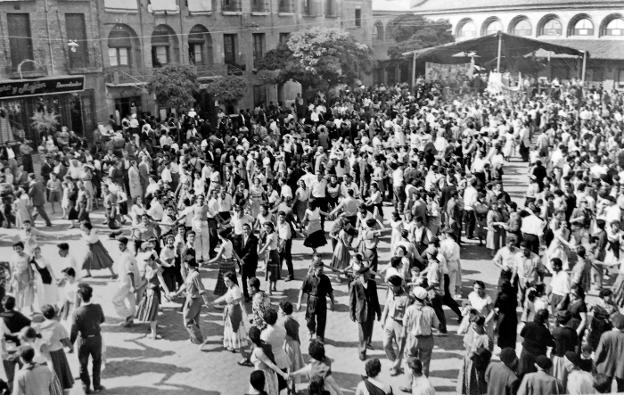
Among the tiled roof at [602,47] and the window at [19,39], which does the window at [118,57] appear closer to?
the window at [19,39]

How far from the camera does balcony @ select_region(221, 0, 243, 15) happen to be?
34.4 m

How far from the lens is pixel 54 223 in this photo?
1727 centimetres

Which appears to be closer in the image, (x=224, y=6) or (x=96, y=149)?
(x=96, y=149)

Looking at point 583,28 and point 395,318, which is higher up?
point 583,28

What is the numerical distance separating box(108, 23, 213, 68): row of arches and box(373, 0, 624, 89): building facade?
1911 centimetres

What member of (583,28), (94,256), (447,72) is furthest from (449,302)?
(583,28)

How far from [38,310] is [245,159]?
26.5 ft

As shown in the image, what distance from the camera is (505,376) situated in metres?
7.29

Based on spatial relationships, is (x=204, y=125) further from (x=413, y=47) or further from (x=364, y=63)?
(x=413, y=47)

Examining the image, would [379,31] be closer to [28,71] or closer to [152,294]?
[28,71]

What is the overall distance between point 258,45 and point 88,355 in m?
30.0

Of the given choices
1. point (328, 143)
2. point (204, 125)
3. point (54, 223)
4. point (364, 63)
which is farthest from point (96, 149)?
point (364, 63)

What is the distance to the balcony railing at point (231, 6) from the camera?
3444 centimetres

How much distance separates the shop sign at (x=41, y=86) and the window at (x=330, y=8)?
65.5ft
